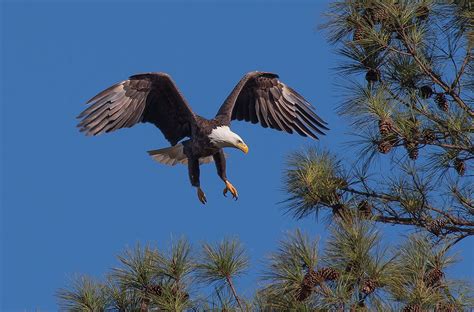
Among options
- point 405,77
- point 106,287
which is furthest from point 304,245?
point 405,77

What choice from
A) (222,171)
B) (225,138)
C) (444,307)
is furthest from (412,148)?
(222,171)

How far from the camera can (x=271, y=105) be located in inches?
334

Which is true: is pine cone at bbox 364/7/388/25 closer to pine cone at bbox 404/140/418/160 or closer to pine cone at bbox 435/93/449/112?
pine cone at bbox 435/93/449/112

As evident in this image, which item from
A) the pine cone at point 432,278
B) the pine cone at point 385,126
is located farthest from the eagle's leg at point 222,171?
the pine cone at point 432,278

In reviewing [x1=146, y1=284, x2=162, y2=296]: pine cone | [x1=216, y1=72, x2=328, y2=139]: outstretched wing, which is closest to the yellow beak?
[x1=216, y1=72, x2=328, y2=139]: outstretched wing

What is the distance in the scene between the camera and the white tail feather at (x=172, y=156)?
830 cm

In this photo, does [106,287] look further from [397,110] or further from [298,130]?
[298,130]

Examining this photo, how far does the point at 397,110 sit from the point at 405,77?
0.32 m

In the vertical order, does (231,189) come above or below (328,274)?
above

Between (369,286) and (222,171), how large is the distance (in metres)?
3.13

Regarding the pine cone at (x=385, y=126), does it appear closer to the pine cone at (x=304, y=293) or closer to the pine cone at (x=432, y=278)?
the pine cone at (x=432, y=278)

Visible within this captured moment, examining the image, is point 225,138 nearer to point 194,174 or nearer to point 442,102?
point 194,174

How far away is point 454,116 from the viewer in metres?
5.81

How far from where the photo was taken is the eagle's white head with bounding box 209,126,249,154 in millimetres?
7531
